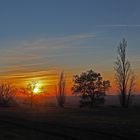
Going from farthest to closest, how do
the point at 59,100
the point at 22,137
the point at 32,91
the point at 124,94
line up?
the point at 32,91 < the point at 59,100 < the point at 124,94 < the point at 22,137

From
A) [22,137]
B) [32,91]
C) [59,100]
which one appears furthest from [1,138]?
[32,91]

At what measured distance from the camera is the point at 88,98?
84.5 m

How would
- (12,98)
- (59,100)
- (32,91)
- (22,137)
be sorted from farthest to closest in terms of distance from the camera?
(12,98) < (32,91) < (59,100) < (22,137)

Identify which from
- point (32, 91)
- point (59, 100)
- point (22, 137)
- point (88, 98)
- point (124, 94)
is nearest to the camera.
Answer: point (22, 137)

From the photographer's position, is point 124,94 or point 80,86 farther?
point 80,86

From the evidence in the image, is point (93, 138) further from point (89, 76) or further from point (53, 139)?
point (89, 76)

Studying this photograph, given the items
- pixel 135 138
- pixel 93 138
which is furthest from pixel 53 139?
pixel 135 138

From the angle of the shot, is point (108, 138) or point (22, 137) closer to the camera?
point (108, 138)

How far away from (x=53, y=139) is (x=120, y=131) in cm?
519

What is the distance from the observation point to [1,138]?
898 inches

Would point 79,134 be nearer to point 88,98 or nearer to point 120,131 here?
point 120,131

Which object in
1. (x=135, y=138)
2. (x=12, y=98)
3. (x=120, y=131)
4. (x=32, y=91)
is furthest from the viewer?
(x=12, y=98)

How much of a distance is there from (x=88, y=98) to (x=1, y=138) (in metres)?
62.3

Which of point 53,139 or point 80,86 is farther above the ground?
point 80,86
